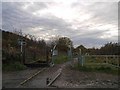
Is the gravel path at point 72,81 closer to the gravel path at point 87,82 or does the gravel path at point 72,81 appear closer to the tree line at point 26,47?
the gravel path at point 87,82

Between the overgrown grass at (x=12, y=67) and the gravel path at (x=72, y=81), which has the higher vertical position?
the overgrown grass at (x=12, y=67)

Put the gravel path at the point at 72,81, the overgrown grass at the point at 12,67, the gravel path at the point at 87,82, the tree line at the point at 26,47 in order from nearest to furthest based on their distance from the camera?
the gravel path at the point at 87,82 < the gravel path at the point at 72,81 < the overgrown grass at the point at 12,67 < the tree line at the point at 26,47

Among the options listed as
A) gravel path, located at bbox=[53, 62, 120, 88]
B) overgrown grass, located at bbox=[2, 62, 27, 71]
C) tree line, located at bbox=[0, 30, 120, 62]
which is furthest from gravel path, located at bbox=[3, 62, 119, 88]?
tree line, located at bbox=[0, 30, 120, 62]

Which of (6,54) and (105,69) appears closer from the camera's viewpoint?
(105,69)

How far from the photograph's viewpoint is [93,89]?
12.5 metres

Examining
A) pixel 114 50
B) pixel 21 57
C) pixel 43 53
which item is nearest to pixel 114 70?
pixel 21 57

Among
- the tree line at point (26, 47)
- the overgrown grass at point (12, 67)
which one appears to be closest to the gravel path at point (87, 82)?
the overgrown grass at point (12, 67)

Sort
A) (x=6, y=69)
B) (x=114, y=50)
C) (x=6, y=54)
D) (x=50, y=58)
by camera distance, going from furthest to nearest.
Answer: (x=114, y=50) < (x=50, y=58) < (x=6, y=54) < (x=6, y=69)

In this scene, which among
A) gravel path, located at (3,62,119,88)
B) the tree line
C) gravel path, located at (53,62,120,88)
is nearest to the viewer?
gravel path, located at (53,62,120,88)

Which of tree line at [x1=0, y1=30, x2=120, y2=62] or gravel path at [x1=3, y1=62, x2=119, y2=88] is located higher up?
tree line at [x1=0, y1=30, x2=120, y2=62]

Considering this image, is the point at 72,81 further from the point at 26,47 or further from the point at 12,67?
the point at 26,47

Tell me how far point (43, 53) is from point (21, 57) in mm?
12722

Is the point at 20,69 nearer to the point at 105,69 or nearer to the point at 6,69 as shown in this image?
the point at 6,69

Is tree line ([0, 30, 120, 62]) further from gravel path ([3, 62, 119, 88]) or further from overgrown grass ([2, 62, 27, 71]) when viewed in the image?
gravel path ([3, 62, 119, 88])
